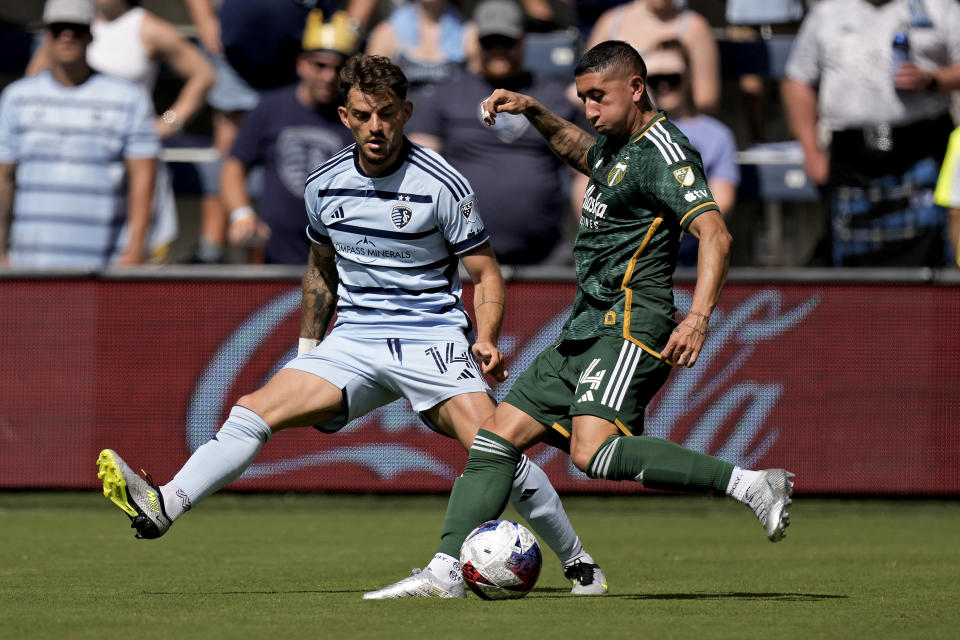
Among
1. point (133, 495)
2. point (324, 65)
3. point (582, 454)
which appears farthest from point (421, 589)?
point (324, 65)

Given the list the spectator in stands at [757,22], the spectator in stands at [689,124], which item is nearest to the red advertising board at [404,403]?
the spectator in stands at [689,124]

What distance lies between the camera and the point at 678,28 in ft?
37.8

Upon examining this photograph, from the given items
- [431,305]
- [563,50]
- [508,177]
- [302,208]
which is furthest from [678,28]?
[431,305]

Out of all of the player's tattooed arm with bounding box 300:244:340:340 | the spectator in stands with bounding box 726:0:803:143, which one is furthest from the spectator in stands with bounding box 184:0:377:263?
the player's tattooed arm with bounding box 300:244:340:340

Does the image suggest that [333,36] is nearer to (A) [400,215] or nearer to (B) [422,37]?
(B) [422,37]

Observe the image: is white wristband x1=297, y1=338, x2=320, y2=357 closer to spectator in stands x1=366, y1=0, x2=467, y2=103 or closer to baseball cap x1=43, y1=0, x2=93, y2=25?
baseball cap x1=43, y1=0, x2=93, y2=25

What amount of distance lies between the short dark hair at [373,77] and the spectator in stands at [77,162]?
5000mm

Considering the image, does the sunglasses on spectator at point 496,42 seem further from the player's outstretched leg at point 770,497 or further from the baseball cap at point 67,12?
the player's outstretched leg at point 770,497

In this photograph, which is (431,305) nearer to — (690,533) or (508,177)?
(690,533)

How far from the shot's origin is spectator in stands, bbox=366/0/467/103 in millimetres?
11836

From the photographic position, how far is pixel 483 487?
20.4 feet

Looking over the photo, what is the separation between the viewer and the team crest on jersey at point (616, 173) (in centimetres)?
616

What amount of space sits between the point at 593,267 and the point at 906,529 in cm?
413

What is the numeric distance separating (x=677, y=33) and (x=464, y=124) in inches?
72.6
